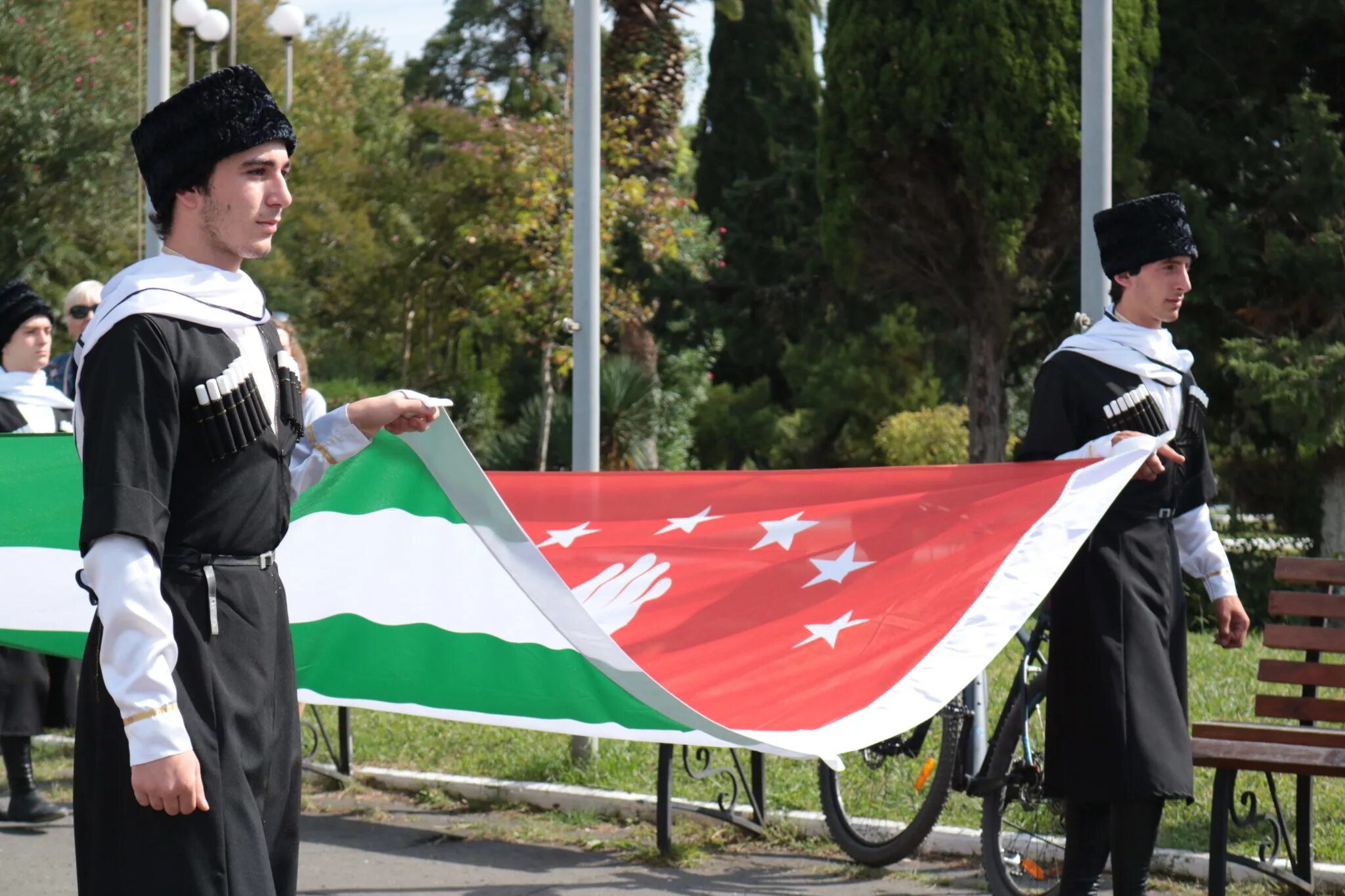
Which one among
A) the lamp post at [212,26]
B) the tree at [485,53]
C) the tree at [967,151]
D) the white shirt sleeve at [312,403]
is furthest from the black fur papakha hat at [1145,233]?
the tree at [485,53]

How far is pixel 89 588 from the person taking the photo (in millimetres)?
2941

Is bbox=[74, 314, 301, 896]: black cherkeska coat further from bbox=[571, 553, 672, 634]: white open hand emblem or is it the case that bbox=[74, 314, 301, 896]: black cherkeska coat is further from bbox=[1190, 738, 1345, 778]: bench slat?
bbox=[1190, 738, 1345, 778]: bench slat

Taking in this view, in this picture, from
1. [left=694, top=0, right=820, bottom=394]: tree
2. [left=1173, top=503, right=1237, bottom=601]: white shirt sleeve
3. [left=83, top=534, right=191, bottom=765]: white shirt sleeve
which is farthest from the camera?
[left=694, top=0, right=820, bottom=394]: tree

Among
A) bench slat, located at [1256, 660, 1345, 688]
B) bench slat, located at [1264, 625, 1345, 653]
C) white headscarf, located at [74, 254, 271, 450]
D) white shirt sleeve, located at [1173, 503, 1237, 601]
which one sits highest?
white headscarf, located at [74, 254, 271, 450]

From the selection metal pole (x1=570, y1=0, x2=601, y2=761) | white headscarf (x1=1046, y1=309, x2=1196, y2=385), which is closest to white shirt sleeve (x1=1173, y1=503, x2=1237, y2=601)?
white headscarf (x1=1046, y1=309, x2=1196, y2=385)

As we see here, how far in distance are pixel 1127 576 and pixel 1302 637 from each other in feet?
5.31

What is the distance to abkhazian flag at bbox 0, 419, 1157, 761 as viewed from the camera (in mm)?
4441

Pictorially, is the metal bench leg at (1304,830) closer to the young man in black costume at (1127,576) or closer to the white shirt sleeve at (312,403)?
the young man in black costume at (1127,576)

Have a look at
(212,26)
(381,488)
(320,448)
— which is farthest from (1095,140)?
(212,26)

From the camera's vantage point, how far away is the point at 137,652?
2.77 m

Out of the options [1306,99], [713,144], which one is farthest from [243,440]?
[713,144]

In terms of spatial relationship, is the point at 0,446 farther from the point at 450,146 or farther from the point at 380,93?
the point at 380,93

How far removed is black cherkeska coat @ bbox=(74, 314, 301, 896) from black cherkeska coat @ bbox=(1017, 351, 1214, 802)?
8.21 ft

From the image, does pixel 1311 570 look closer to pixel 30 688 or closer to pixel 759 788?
pixel 759 788
